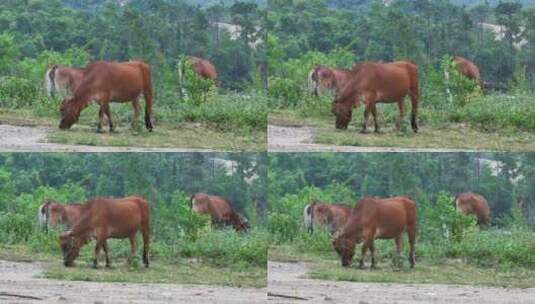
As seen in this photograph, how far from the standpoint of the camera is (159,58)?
7754 mm

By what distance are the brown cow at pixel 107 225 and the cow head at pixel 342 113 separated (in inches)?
43.8

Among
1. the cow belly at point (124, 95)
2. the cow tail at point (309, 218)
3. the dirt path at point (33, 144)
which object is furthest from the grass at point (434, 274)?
the cow belly at point (124, 95)

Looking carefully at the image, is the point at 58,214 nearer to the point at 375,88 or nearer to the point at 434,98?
the point at 375,88

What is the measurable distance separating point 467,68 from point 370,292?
130cm

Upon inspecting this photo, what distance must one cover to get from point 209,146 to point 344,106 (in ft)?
2.47

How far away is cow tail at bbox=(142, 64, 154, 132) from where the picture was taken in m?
7.63

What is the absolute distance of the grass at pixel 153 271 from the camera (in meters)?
7.54

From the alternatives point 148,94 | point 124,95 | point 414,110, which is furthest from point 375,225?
point 124,95

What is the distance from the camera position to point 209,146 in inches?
296

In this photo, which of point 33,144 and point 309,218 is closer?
point 33,144

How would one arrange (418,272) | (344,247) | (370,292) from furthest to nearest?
1. (344,247)
2. (418,272)
3. (370,292)

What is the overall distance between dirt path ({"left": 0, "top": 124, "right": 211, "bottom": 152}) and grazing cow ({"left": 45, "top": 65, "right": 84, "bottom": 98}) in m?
0.26

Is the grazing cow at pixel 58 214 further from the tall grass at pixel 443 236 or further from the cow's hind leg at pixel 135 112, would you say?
the tall grass at pixel 443 236

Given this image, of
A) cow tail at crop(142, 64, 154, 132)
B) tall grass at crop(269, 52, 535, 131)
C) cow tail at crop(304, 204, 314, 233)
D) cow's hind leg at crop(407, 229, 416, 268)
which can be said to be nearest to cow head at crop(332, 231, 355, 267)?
cow tail at crop(304, 204, 314, 233)
